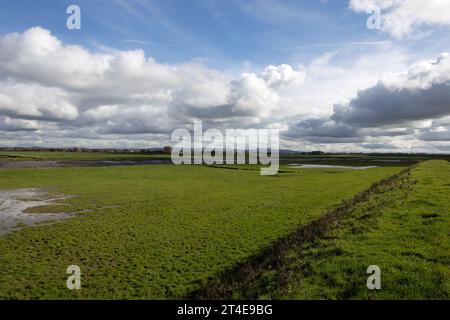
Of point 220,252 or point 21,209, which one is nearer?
point 220,252

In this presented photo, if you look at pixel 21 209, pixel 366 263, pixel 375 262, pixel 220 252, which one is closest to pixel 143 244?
pixel 220 252

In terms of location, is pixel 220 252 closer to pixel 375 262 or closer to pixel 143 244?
pixel 143 244

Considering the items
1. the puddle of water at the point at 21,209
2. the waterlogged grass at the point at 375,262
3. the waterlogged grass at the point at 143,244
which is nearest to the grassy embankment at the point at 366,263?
the waterlogged grass at the point at 375,262

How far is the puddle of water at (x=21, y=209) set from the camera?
22.9m

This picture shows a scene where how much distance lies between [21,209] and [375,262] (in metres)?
30.9

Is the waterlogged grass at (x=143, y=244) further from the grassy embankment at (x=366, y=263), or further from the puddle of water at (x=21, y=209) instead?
the grassy embankment at (x=366, y=263)

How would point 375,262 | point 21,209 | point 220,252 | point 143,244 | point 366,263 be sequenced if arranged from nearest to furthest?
1. point 366,263
2. point 375,262
3. point 220,252
4. point 143,244
5. point 21,209

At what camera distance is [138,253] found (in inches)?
645

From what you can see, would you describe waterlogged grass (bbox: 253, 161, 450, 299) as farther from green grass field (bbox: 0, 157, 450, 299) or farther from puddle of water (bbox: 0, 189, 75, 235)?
puddle of water (bbox: 0, 189, 75, 235)

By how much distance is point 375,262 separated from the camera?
10.2 meters

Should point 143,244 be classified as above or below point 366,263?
below

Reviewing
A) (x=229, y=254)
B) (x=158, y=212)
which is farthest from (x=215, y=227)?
(x=158, y=212)
